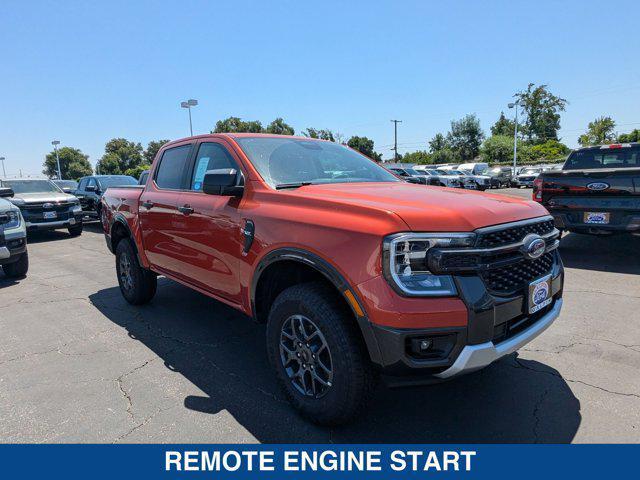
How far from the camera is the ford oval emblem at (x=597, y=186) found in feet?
20.0

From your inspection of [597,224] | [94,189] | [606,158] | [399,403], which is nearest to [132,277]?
[399,403]

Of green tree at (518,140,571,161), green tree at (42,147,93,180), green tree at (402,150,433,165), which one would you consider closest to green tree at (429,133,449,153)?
green tree at (402,150,433,165)

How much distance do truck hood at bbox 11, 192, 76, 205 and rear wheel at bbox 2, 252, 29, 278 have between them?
198 inches

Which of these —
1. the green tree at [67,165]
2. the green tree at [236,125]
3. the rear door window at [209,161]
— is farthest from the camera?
the green tree at [67,165]

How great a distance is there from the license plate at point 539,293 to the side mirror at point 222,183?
206cm

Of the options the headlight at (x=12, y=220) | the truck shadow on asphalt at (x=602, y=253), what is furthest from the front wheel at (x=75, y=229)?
the truck shadow on asphalt at (x=602, y=253)

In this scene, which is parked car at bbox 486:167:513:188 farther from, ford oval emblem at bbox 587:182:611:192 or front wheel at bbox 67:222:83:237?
front wheel at bbox 67:222:83:237

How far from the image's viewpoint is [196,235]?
360 cm

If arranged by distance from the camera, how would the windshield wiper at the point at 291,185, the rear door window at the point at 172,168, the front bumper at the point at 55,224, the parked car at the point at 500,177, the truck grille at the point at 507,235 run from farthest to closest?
the parked car at the point at 500,177 < the front bumper at the point at 55,224 < the rear door window at the point at 172,168 < the windshield wiper at the point at 291,185 < the truck grille at the point at 507,235

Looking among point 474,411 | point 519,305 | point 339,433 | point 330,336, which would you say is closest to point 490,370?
point 474,411

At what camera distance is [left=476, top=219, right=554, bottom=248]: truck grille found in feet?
7.27

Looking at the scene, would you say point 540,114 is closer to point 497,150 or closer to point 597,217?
point 497,150

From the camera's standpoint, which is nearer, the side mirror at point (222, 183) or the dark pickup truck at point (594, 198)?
the side mirror at point (222, 183)

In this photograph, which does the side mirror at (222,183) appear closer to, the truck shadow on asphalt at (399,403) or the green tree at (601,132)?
the truck shadow on asphalt at (399,403)
